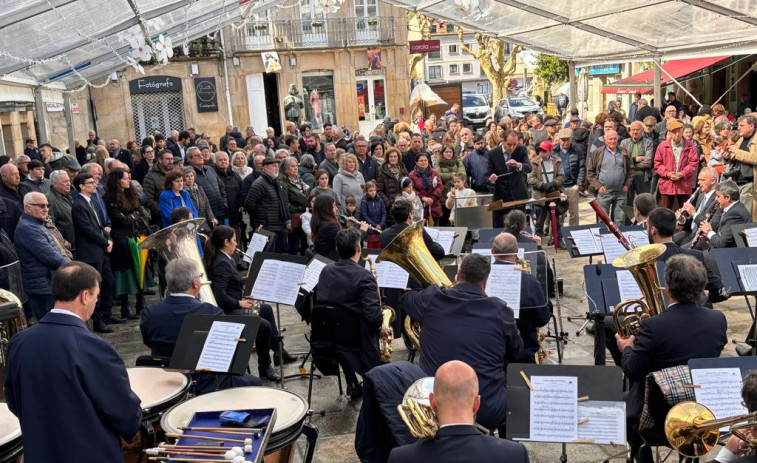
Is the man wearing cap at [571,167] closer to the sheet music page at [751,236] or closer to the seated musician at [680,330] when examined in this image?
the sheet music page at [751,236]

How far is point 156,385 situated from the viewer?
186 inches

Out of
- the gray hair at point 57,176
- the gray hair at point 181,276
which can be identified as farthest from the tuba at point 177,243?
the gray hair at point 57,176

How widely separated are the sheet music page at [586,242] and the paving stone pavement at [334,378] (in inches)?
37.2

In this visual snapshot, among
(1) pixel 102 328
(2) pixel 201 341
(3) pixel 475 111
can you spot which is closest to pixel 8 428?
(2) pixel 201 341

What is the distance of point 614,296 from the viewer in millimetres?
5820

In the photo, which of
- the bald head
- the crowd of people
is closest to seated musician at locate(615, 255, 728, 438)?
the crowd of people

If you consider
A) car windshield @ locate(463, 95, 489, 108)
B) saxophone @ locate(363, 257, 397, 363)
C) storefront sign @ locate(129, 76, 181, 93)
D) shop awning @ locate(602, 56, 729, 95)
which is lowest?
saxophone @ locate(363, 257, 397, 363)

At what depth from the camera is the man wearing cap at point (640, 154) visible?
37.2ft

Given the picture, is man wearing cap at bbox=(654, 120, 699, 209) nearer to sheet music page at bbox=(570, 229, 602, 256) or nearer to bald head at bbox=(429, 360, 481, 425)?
sheet music page at bbox=(570, 229, 602, 256)

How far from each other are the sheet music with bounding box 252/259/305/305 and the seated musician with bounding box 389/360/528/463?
317 cm

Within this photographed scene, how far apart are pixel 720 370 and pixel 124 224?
272 inches

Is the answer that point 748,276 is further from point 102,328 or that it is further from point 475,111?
point 475,111

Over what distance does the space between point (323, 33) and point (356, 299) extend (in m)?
23.7

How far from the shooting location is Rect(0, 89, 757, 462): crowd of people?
173 inches
